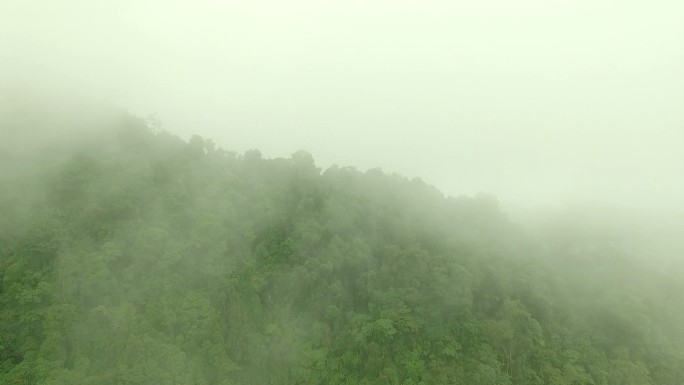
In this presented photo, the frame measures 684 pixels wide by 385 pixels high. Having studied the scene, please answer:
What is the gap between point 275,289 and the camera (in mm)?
42656

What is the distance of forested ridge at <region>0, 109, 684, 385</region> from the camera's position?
36125mm

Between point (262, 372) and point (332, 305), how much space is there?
8.21 m

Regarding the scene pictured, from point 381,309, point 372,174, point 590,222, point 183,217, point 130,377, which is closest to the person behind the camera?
point 130,377

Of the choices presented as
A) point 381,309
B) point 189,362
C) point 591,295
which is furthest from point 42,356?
point 591,295

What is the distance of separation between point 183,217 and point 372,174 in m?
22.7

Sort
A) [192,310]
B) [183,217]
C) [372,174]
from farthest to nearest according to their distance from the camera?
[372,174]
[183,217]
[192,310]

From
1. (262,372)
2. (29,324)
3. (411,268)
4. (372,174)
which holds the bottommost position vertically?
(262,372)

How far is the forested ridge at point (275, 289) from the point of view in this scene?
36.1m

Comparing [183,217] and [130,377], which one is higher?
[183,217]

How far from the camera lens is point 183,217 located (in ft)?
149

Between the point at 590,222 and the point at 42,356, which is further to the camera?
the point at 590,222

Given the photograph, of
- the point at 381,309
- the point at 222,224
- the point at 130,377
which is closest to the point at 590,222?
the point at 381,309

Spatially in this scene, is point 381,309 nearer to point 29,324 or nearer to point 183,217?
point 183,217

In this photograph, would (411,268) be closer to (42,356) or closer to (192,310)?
(192,310)
